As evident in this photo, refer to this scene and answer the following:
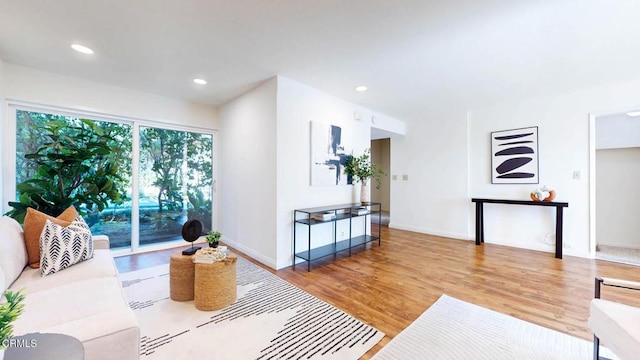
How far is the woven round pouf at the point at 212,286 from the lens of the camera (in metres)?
2.13

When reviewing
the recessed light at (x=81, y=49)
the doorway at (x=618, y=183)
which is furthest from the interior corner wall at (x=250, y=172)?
the doorway at (x=618, y=183)

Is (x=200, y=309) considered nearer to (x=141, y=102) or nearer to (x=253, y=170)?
(x=253, y=170)

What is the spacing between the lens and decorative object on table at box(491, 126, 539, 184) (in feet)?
13.6

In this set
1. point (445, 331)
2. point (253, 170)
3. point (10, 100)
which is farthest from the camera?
point (253, 170)

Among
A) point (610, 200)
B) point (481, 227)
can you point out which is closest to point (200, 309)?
point (481, 227)

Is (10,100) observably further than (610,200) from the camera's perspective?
No

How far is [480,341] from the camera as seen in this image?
177cm

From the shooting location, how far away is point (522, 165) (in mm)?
4230

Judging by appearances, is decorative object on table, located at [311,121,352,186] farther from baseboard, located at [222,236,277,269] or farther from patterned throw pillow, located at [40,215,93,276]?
patterned throw pillow, located at [40,215,93,276]

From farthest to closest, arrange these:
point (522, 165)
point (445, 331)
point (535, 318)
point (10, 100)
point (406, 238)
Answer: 1. point (406, 238)
2. point (522, 165)
3. point (10, 100)
4. point (535, 318)
5. point (445, 331)

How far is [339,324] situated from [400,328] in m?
0.46

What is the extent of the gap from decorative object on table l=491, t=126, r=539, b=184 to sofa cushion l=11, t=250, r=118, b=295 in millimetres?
5435

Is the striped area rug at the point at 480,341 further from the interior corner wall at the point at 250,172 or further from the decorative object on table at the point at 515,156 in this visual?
the decorative object on table at the point at 515,156

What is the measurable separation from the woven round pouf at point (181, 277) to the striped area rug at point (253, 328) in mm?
69
